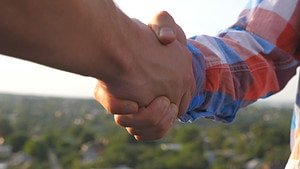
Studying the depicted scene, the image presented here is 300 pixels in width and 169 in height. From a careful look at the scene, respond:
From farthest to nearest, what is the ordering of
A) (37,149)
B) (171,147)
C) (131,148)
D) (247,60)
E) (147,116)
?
(171,147), (37,149), (131,148), (247,60), (147,116)

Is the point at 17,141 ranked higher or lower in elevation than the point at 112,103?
lower

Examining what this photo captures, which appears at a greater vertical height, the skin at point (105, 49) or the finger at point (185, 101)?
the skin at point (105, 49)

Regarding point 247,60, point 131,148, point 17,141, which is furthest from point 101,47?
point 17,141

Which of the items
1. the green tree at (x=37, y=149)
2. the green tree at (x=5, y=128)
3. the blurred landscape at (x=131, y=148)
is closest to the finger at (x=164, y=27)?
the blurred landscape at (x=131, y=148)

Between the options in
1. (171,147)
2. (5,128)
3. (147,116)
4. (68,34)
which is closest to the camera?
(68,34)

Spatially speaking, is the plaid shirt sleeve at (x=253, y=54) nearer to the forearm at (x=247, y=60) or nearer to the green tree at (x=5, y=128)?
the forearm at (x=247, y=60)

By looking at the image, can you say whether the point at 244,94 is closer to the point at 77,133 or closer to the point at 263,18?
the point at 263,18

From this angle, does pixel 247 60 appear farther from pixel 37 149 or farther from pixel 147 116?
pixel 37 149
